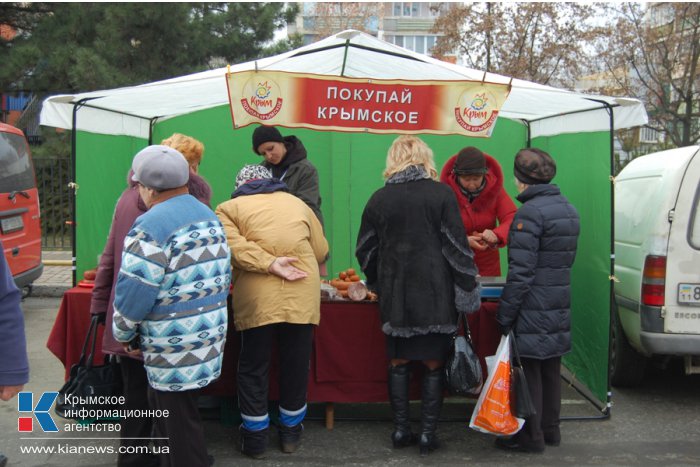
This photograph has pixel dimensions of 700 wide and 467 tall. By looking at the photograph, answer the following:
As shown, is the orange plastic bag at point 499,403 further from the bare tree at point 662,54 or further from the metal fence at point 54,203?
the bare tree at point 662,54

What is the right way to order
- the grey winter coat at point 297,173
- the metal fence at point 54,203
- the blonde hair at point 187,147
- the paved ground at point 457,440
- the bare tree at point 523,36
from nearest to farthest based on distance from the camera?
the paved ground at point 457,440, the blonde hair at point 187,147, the grey winter coat at point 297,173, the metal fence at point 54,203, the bare tree at point 523,36

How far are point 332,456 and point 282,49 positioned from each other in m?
10.7

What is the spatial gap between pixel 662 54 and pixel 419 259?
15667 mm

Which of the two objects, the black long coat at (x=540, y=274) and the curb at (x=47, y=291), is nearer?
the black long coat at (x=540, y=274)

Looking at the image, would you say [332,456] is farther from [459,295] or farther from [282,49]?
[282,49]

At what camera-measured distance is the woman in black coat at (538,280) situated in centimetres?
385

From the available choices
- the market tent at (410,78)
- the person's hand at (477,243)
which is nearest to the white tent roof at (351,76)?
the market tent at (410,78)

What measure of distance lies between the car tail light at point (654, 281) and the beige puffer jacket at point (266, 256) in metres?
2.34

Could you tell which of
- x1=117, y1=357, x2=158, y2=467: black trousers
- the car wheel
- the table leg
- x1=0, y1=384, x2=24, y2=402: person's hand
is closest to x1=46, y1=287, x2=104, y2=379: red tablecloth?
x1=117, y1=357, x2=158, y2=467: black trousers

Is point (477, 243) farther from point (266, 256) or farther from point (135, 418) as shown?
point (135, 418)

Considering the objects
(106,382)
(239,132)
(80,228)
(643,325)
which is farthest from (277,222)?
(239,132)

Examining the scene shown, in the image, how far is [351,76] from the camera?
15.2 ft

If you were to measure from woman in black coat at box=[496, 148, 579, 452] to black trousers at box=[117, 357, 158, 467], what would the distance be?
2.08m

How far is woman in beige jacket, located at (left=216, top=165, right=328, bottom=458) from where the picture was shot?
3689mm
